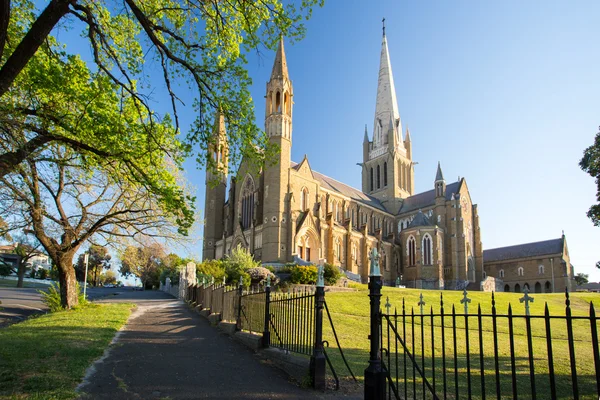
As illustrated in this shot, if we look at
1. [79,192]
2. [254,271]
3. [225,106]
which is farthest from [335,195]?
[225,106]

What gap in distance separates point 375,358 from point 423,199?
56.5m

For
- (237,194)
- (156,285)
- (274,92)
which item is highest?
(274,92)

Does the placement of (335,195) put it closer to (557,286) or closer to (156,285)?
(156,285)

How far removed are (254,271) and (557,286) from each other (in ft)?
167

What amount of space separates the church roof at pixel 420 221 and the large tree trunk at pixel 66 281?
141 ft

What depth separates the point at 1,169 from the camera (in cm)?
806

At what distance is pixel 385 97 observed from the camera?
227 ft

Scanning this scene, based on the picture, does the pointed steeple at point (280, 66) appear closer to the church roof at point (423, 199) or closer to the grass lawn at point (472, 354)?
the church roof at point (423, 199)

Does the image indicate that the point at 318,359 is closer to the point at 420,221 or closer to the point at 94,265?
the point at 420,221

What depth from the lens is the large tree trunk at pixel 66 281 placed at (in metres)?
16.8

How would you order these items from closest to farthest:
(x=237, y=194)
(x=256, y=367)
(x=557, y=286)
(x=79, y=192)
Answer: (x=256, y=367)
(x=79, y=192)
(x=237, y=194)
(x=557, y=286)

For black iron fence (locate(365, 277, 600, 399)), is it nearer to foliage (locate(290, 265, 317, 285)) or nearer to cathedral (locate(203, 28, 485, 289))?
foliage (locate(290, 265, 317, 285))

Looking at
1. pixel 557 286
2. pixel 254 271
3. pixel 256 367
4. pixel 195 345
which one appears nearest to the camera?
pixel 256 367

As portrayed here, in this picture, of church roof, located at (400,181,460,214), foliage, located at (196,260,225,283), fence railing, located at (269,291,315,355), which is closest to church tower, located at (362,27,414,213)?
church roof, located at (400,181,460,214)
